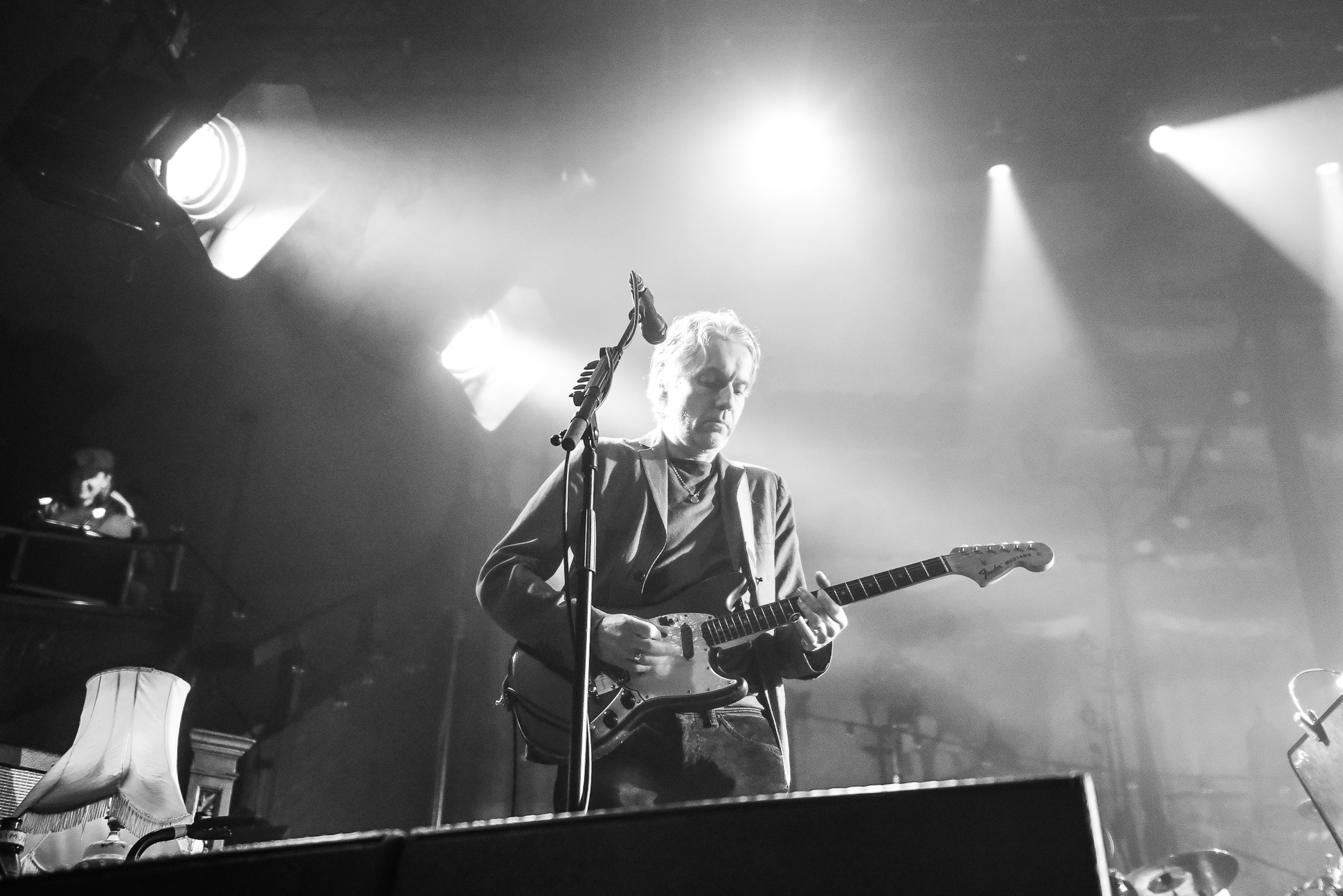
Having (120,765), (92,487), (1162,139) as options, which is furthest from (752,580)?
(92,487)

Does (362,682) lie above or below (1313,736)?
above

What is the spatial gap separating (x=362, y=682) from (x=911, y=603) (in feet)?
13.6

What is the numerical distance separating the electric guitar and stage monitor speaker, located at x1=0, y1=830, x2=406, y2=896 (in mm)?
1775

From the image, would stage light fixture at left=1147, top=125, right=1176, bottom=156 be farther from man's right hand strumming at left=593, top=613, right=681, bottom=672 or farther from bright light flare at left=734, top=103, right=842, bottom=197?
man's right hand strumming at left=593, top=613, right=681, bottom=672

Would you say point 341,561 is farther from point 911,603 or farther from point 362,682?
point 911,603

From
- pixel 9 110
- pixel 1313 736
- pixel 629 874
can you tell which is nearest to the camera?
pixel 629 874

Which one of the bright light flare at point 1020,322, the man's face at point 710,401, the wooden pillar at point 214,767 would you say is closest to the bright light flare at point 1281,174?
the bright light flare at point 1020,322

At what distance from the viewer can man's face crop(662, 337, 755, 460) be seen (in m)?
2.97

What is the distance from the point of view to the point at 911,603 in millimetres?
6500

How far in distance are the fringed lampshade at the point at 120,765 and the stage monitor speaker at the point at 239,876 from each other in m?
2.21

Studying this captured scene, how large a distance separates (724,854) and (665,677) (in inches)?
72.2

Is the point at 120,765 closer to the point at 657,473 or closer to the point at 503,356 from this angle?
the point at 657,473

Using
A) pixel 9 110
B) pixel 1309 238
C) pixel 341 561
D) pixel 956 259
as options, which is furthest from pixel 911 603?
pixel 9 110

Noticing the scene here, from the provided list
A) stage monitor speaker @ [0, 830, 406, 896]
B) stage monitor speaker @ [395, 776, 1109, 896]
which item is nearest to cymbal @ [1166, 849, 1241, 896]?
stage monitor speaker @ [395, 776, 1109, 896]
